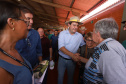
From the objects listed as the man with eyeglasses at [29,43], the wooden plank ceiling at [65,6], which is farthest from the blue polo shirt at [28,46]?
the wooden plank ceiling at [65,6]

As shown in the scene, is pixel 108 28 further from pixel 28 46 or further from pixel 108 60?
pixel 28 46

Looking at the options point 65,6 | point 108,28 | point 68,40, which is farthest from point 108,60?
point 65,6

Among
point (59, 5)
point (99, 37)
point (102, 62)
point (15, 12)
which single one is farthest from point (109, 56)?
point (59, 5)

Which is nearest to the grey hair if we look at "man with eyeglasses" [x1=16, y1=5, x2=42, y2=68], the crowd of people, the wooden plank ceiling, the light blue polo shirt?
the crowd of people

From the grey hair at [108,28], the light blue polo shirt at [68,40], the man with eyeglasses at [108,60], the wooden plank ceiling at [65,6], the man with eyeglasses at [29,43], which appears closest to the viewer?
Answer: the man with eyeglasses at [108,60]

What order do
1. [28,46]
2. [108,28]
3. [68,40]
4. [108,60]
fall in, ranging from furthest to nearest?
[68,40]
[28,46]
[108,28]
[108,60]

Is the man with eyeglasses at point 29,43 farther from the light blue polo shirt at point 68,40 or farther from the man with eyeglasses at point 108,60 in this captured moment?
the man with eyeglasses at point 108,60

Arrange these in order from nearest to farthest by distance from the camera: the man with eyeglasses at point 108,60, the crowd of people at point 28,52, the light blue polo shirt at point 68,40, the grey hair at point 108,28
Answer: the crowd of people at point 28,52 → the man with eyeglasses at point 108,60 → the grey hair at point 108,28 → the light blue polo shirt at point 68,40

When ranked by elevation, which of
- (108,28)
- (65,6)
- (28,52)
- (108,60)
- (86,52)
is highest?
(65,6)

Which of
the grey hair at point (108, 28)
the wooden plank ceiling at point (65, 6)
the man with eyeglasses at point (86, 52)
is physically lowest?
the man with eyeglasses at point (86, 52)

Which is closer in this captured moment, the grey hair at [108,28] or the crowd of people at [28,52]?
the crowd of people at [28,52]

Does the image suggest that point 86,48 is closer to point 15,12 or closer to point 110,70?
point 110,70

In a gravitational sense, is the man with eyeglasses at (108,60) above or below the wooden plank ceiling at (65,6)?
below

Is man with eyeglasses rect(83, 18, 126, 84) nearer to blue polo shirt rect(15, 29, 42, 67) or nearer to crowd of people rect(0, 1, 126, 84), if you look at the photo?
crowd of people rect(0, 1, 126, 84)
